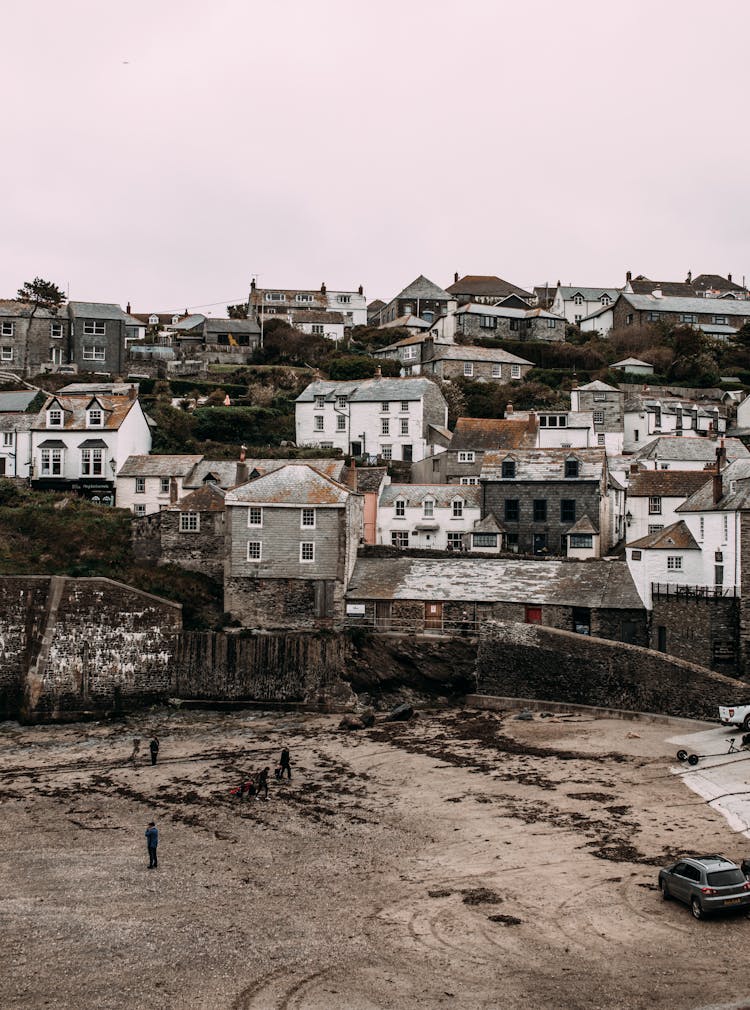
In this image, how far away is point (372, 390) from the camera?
2438 inches

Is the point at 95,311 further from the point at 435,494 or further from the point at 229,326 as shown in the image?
the point at 435,494

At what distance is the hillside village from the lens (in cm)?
4038

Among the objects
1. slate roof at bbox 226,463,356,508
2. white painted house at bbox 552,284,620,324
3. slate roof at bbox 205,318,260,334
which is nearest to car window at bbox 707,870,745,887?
slate roof at bbox 226,463,356,508

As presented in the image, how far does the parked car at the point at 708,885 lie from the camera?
18156mm

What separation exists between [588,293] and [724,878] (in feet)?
293

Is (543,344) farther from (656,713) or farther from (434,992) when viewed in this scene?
(434,992)

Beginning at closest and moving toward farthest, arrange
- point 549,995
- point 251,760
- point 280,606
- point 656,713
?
point 549,995, point 251,760, point 656,713, point 280,606

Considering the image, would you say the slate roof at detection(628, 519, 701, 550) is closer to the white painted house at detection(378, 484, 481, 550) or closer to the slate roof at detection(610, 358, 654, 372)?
the white painted house at detection(378, 484, 481, 550)

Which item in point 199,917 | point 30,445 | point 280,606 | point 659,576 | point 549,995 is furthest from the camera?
point 30,445

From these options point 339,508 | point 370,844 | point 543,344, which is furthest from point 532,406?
point 370,844

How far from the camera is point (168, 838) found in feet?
80.4

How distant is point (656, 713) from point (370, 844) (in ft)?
47.7

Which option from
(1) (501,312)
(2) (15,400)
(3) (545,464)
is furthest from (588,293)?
(2) (15,400)

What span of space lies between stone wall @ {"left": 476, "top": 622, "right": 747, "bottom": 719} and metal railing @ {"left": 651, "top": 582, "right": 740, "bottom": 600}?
3.41 m
